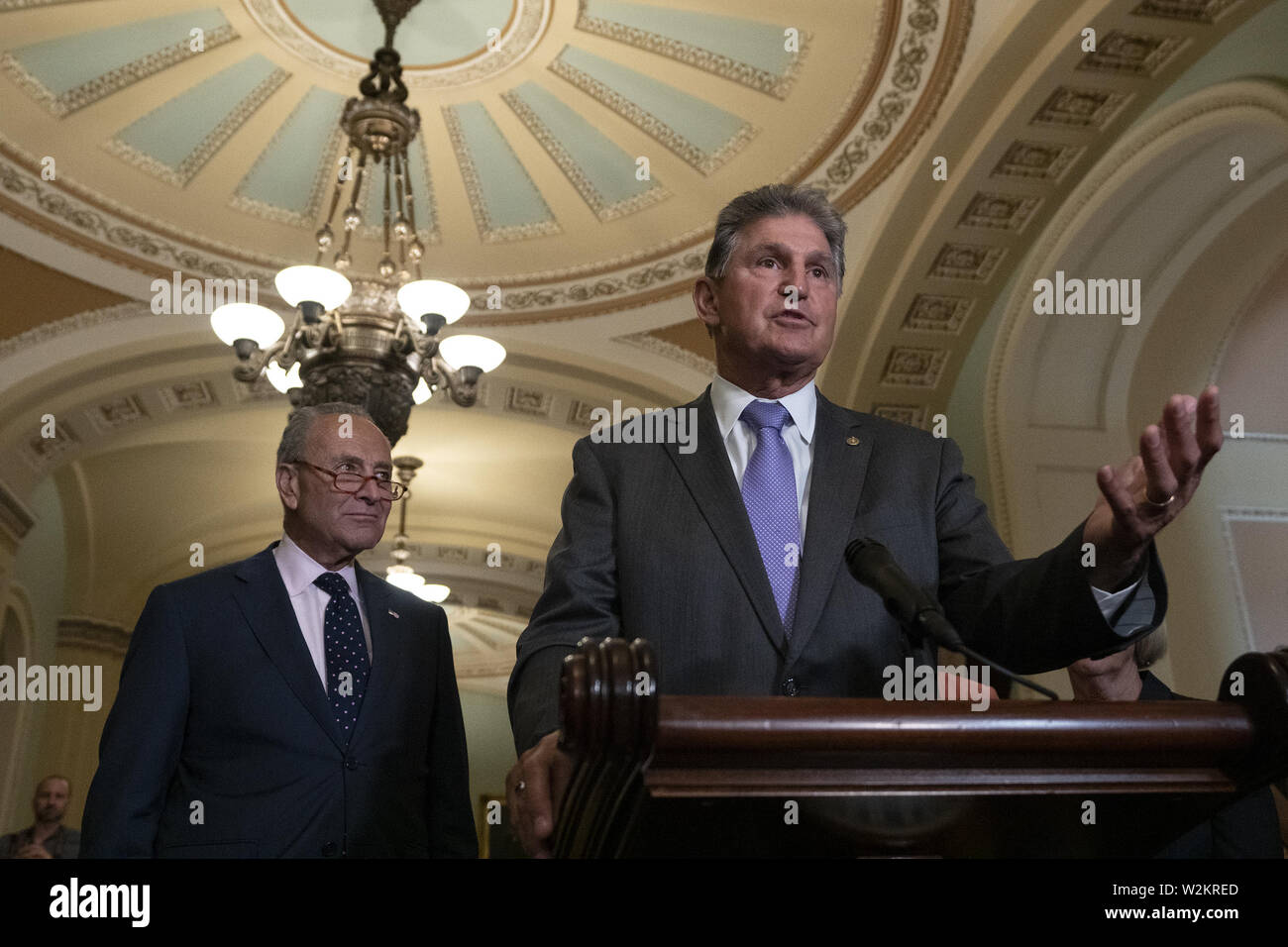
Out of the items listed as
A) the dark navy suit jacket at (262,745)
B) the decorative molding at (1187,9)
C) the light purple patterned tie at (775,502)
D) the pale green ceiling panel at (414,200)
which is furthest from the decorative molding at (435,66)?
the light purple patterned tie at (775,502)

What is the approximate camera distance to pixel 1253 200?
5.68m

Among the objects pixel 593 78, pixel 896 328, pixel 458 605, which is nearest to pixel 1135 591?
pixel 896 328

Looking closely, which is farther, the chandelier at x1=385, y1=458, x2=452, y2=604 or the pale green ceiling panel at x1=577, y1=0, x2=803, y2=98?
the chandelier at x1=385, y1=458, x2=452, y2=604

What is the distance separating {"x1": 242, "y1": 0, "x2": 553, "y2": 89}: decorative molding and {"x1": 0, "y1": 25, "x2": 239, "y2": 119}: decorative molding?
271mm

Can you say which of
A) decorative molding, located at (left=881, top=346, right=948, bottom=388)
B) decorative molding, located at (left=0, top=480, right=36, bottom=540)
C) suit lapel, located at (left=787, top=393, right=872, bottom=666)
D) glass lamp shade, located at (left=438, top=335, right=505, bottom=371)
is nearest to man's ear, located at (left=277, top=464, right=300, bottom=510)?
suit lapel, located at (left=787, top=393, right=872, bottom=666)

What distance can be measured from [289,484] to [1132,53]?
4.10m

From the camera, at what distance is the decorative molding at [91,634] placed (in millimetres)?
11117

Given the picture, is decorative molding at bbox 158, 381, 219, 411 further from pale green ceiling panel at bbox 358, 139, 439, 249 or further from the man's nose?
the man's nose

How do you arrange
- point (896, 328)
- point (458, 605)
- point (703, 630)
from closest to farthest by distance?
point (703, 630) < point (896, 328) < point (458, 605)

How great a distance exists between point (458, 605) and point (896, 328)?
7915 mm

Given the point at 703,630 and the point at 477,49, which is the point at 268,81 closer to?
the point at 477,49

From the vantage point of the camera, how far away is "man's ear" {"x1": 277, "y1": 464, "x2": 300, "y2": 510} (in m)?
2.61

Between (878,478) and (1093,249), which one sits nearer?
(878,478)
